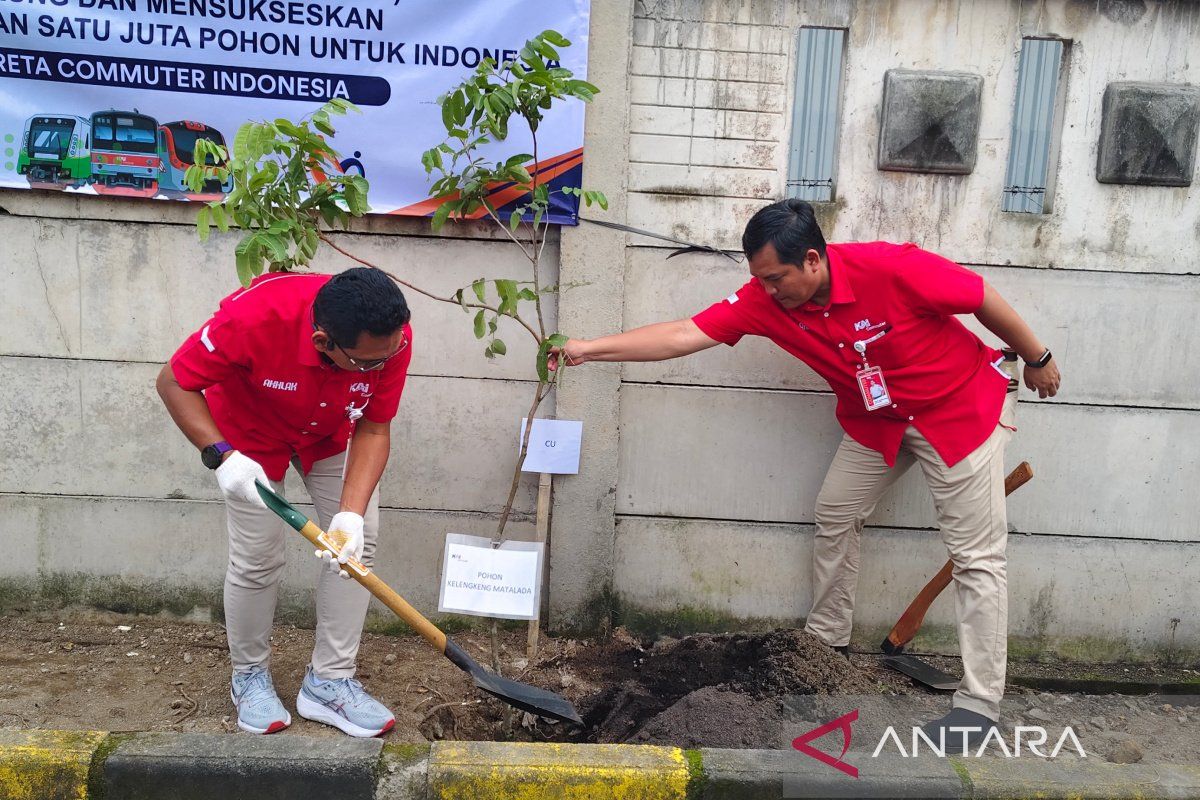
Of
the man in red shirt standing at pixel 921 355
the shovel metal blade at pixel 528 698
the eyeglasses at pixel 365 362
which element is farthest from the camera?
the man in red shirt standing at pixel 921 355

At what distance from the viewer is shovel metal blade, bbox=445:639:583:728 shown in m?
3.12

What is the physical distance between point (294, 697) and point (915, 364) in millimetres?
2605

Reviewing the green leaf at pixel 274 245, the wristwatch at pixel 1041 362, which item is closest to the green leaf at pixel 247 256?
the green leaf at pixel 274 245

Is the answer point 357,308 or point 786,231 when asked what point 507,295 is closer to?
point 357,308

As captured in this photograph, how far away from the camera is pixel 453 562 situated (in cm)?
344

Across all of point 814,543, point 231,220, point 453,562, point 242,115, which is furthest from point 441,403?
point 814,543

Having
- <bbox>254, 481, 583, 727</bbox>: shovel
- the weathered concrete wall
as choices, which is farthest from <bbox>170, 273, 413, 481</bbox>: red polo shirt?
the weathered concrete wall

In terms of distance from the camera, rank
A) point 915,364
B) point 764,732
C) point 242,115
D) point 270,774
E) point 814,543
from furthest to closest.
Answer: point 814,543
point 242,115
point 915,364
point 764,732
point 270,774

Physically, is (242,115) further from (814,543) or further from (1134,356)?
(1134,356)

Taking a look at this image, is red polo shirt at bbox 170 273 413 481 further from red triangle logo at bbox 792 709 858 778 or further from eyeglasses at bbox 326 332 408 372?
red triangle logo at bbox 792 709 858 778

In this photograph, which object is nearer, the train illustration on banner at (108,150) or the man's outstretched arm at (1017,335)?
the man's outstretched arm at (1017,335)

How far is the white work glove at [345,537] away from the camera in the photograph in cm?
287

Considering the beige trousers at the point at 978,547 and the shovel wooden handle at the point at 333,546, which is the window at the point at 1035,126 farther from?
the shovel wooden handle at the point at 333,546

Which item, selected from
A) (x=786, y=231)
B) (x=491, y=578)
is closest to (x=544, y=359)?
(x=491, y=578)
